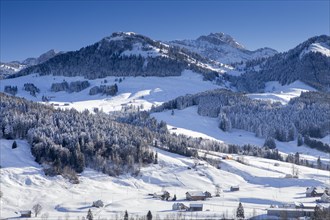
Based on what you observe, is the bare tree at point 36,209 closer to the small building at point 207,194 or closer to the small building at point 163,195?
the small building at point 163,195

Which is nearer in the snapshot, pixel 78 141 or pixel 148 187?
pixel 148 187

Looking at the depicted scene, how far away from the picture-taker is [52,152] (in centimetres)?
13400

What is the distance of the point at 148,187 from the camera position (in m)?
129

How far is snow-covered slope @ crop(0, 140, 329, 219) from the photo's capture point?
10556cm

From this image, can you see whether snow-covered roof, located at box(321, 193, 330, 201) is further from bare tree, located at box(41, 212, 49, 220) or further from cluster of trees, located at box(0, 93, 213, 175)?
bare tree, located at box(41, 212, 49, 220)

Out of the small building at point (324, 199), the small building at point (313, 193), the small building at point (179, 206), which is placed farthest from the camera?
the small building at point (313, 193)

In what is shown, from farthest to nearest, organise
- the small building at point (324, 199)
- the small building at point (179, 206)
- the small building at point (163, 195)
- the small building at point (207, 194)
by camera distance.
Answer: the small building at point (207, 194) → the small building at point (163, 195) → the small building at point (324, 199) → the small building at point (179, 206)

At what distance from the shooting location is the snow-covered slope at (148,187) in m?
106

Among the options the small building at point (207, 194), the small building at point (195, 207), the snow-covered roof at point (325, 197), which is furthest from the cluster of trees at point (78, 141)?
the snow-covered roof at point (325, 197)

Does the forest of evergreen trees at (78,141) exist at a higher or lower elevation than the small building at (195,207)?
higher

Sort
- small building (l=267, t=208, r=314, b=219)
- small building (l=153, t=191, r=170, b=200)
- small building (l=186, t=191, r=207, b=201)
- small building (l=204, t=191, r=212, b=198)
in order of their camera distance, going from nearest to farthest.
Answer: small building (l=267, t=208, r=314, b=219)
small building (l=186, t=191, r=207, b=201)
small building (l=153, t=191, r=170, b=200)
small building (l=204, t=191, r=212, b=198)

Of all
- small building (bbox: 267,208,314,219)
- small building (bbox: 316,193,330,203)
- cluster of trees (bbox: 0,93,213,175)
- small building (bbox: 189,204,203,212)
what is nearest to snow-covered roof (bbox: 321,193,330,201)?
small building (bbox: 316,193,330,203)

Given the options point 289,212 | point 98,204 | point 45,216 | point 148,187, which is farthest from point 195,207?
point 45,216

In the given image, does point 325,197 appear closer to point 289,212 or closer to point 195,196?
point 289,212
